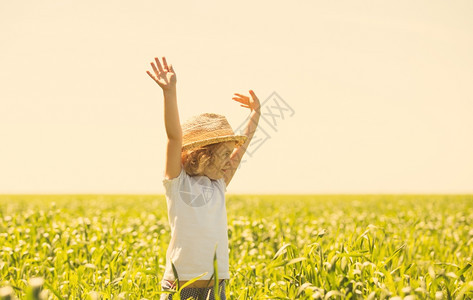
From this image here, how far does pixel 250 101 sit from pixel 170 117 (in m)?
1.53

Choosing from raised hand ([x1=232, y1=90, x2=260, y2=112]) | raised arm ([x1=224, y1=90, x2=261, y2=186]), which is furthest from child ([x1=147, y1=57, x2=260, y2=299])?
raised hand ([x1=232, y1=90, x2=260, y2=112])

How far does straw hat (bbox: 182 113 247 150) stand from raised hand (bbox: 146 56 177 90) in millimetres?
533

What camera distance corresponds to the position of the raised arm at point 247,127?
165 inches

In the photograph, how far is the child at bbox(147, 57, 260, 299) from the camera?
344cm

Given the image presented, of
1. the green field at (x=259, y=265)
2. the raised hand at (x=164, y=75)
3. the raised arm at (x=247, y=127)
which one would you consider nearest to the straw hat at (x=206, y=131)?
the raised arm at (x=247, y=127)

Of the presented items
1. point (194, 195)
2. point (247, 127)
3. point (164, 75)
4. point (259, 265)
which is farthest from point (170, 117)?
point (259, 265)

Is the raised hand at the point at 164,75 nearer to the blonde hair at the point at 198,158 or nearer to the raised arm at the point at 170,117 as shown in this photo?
the raised arm at the point at 170,117

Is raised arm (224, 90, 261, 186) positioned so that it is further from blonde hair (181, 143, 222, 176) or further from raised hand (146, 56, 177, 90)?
raised hand (146, 56, 177, 90)

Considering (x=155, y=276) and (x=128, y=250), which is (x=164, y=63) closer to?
(x=155, y=276)

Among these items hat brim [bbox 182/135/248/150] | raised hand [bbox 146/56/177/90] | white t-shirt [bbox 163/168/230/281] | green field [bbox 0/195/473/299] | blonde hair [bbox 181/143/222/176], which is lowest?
green field [bbox 0/195/473/299]

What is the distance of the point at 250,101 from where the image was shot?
4711 mm

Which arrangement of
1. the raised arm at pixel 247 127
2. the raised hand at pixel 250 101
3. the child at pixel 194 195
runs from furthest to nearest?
the raised hand at pixel 250 101
the raised arm at pixel 247 127
the child at pixel 194 195

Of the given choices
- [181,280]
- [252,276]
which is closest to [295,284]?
[181,280]

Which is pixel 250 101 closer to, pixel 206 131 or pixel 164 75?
pixel 206 131
